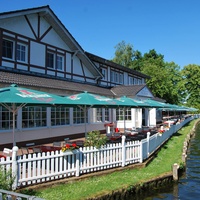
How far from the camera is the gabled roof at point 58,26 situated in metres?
13.0

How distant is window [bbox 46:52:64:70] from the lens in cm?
1569

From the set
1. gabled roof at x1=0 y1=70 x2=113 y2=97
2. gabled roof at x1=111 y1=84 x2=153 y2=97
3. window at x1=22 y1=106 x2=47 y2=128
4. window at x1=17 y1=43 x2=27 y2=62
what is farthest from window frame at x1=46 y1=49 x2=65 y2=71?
gabled roof at x1=111 y1=84 x2=153 y2=97

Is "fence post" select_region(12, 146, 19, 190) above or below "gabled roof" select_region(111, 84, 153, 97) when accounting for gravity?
below

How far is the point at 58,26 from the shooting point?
1580cm

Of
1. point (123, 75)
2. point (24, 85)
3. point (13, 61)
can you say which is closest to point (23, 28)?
point (13, 61)

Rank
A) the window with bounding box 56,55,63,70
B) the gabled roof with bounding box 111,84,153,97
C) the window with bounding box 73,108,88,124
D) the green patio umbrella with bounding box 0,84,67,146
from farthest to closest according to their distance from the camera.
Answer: the gabled roof with bounding box 111,84,153,97
the window with bounding box 73,108,88,124
the window with bounding box 56,55,63,70
the green patio umbrella with bounding box 0,84,67,146

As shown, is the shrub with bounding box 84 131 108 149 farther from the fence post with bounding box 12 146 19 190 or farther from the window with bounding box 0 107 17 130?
the window with bounding box 0 107 17 130

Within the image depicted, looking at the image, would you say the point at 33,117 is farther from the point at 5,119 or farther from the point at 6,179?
the point at 6,179

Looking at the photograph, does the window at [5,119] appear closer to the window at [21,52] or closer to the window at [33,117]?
the window at [33,117]

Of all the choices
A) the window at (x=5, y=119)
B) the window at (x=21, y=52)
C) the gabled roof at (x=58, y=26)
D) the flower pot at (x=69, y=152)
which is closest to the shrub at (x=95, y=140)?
the flower pot at (x=69, y=152)

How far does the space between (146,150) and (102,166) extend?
2.72 m

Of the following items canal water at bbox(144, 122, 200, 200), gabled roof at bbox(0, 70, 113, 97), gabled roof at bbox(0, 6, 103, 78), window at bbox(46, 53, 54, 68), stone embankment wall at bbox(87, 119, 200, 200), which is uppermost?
gabled roof at bbox(0, 6, 103, 78)

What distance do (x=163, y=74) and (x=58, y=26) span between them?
1141 inches

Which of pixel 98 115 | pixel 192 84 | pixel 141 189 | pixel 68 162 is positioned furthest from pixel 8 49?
pixel 192 84
